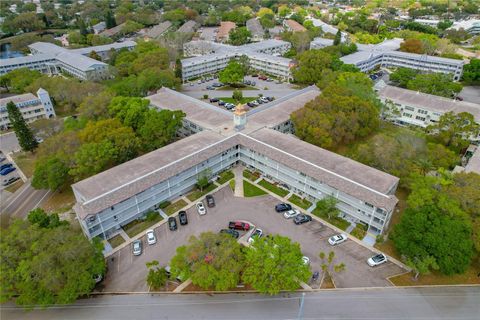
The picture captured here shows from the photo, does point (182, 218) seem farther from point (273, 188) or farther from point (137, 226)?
point (273, 188)

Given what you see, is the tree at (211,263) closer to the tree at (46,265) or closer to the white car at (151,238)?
the white car at (151,238)

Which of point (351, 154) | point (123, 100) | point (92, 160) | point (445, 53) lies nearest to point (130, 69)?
point (123, 100)

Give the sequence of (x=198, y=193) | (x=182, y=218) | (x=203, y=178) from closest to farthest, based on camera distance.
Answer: (x=182, y=218) < (x=203, y=178) < (x=198, y=193)

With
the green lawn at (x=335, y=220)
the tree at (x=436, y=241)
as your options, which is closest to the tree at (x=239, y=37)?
the green lawn at (x=335, y=220)

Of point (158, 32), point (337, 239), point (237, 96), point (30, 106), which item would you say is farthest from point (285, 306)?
point (158, 32)

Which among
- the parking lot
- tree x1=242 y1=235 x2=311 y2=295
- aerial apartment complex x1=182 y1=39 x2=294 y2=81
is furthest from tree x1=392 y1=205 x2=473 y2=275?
aerial apartment complex x1=182 y1=39 x2=294 y2=81

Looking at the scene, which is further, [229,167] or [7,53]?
[7,53]
